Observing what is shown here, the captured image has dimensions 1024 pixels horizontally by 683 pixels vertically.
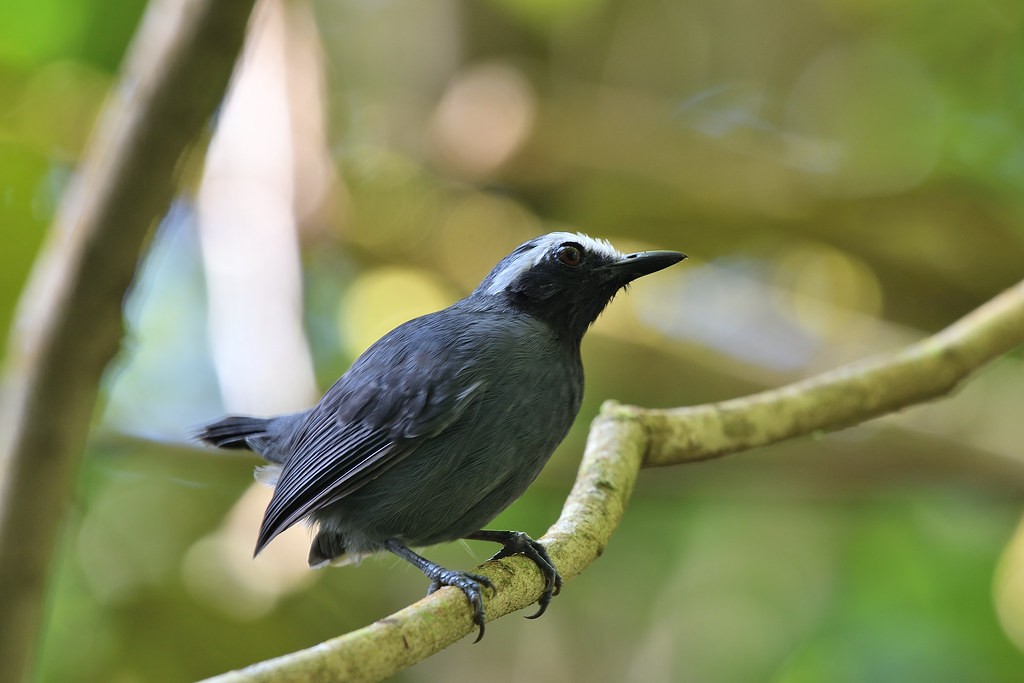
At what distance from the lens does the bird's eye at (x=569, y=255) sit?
359 cm

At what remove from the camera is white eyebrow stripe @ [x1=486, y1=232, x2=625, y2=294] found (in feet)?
11.9

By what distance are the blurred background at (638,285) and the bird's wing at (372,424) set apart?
184 centimetres

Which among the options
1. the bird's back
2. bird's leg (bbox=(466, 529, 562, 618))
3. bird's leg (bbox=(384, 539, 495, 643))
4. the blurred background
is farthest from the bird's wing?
the blurred background

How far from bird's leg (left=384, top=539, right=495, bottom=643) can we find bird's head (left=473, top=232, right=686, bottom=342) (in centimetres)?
92

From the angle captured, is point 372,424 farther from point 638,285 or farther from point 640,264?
point 638,285

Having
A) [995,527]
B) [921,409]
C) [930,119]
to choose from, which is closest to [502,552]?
[921,409]

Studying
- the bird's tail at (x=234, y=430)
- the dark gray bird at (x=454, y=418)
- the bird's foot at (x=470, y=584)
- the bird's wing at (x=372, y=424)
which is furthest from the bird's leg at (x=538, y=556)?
the bird's tail at (x=234, y=430)

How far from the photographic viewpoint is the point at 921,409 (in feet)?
18.6

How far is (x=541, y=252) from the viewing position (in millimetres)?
3639

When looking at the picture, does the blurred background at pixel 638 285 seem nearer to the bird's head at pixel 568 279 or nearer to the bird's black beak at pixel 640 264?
the bird's head at pixel 568 279

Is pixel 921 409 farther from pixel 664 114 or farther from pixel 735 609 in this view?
pixel 664 114

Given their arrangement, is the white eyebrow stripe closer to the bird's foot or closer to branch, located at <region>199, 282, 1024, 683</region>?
branch, located at <region>199, 282, 1024, 683</region>

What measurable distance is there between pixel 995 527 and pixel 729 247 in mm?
2398

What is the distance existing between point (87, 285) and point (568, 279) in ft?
5.23
